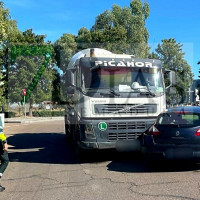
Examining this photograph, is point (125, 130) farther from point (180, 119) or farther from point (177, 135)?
point (177, 135)

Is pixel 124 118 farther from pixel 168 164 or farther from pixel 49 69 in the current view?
pixel 49 69

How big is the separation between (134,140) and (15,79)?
31.6m

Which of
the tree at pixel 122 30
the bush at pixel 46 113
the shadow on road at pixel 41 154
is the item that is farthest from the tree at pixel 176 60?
the shadow on road at pixel 41 154

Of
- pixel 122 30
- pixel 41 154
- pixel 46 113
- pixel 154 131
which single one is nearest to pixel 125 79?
pixel 154 131

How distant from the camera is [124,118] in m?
8.41

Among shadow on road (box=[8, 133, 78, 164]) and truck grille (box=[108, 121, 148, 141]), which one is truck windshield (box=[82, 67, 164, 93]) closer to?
truck grille (box=[108, 121, 148, 141])

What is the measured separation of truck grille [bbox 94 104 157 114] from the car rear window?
0.66 metres

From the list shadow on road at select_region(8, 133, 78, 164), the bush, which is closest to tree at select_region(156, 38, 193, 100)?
the bush

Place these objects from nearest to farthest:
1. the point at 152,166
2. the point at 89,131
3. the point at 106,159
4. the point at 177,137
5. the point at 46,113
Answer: the point at 177,137 → the point at 152,166 → the point at 89,131 → the point at 106,159 → the point at 46,113

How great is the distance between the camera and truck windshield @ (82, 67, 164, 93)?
8547 mm

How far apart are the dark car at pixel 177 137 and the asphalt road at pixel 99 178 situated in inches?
13.5

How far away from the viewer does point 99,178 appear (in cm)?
678

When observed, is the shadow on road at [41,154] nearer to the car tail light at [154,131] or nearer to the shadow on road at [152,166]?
the shadow on road at [152,166]

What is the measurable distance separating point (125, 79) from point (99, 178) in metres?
3.12
